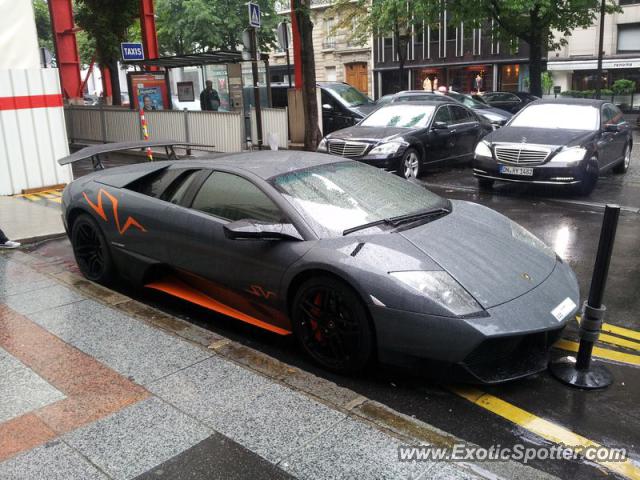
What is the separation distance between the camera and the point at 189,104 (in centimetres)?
1888

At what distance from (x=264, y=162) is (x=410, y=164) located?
6.95 m

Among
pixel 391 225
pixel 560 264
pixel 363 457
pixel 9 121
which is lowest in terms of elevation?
pixel 363 457

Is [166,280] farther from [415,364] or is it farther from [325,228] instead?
[415,364]

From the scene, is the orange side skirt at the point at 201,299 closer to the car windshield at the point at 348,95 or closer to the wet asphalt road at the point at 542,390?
the wet asphalt road at the point at 542,390

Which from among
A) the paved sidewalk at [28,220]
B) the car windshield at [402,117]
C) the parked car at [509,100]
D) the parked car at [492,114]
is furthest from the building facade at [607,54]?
the paved sidewalk at [28,220]

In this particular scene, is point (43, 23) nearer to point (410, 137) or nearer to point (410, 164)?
point (410, 137)

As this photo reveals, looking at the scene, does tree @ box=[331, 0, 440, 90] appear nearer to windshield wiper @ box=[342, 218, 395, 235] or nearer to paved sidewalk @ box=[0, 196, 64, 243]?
paved sidewalk @ box=[0, 196, 64, 243]

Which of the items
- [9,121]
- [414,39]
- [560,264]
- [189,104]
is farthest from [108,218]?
[414,39]

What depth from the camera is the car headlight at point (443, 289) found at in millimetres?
3436

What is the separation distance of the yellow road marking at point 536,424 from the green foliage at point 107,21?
69.5 ft

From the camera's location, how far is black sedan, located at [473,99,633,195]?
946 cm

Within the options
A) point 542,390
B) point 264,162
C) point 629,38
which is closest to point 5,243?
point 264,162

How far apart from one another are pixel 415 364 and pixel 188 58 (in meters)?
13.7

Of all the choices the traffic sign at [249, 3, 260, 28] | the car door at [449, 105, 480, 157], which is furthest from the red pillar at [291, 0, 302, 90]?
the car door at [449, 105, 480, 157]
